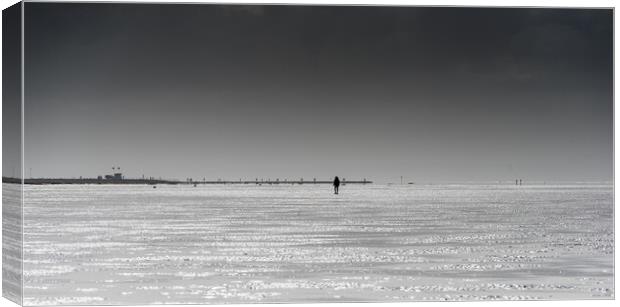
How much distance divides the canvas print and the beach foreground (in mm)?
39

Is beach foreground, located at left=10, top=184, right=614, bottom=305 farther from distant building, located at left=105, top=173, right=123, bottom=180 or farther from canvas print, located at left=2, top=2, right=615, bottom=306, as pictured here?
distant building, located at left=105, top=173, right=123, bottom=180

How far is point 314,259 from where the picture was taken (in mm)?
11500

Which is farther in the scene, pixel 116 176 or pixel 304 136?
pixel 116 176

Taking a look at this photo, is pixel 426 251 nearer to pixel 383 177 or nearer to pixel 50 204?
pixel 383 177

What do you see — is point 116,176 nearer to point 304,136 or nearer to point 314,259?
point 304,136

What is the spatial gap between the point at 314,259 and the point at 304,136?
13.9ft

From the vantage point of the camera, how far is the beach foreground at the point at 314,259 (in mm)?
9641

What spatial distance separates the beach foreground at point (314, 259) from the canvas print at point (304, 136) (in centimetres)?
4

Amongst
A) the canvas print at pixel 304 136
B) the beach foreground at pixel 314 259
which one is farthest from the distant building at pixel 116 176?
the beach foreground at pixel 314 259

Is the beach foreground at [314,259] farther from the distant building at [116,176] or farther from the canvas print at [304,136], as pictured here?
the distant building at [116,176]

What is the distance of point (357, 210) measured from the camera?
20.5 m

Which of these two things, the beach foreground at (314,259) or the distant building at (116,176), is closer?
the beach foreground at (314,259)

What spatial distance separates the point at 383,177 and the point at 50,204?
11.2 metres

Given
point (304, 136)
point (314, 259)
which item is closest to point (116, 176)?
point (304, 136)
